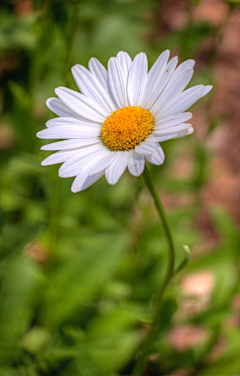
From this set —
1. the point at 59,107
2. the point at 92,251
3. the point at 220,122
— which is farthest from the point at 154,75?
the point at 220,122

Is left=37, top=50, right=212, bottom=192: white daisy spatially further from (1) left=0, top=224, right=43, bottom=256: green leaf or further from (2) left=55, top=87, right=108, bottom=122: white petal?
(1) left=0, top=224, right=43, bottom=256: green leaf

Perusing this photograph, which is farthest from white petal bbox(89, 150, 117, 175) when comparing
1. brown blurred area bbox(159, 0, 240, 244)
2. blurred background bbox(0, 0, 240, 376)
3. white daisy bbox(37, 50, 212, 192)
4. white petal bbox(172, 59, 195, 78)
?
brown blurred area bbox(159, 0, 240, 244)

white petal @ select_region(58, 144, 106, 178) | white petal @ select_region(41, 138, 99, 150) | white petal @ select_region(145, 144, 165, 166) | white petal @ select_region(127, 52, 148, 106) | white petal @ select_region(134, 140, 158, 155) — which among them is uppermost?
white petal @ select_region(127, 52, 148, 106)

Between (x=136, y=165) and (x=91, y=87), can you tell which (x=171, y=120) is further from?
(x=91, y=87)

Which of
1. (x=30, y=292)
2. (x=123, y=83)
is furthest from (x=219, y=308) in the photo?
(x=123, y=83)

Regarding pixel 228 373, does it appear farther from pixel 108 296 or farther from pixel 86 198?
pixel 86 198

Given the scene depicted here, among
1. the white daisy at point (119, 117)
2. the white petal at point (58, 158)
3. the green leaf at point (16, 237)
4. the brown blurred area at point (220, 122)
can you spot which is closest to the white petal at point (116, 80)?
the white daisy at point (119, 117)

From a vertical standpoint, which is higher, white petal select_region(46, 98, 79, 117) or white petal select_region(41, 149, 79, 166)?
white petal select_region(46, 98, 79, 117)
